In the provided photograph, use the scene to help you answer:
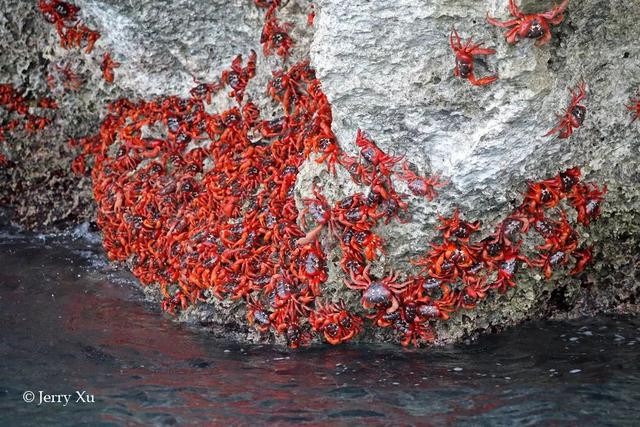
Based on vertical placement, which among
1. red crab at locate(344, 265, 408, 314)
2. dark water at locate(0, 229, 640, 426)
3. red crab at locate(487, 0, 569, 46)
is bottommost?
dark water at locate(0, 229, 640, 426)

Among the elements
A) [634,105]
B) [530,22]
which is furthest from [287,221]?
[634,105]

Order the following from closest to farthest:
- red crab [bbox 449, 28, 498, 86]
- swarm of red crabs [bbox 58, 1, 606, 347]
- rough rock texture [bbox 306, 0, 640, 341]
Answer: red crab [bbox 449, 28, 498, 86]
rough rock texture [bbox 306, 0, 640, 341]
swarm of red crabs [bbox 58, 1, 606, 347]

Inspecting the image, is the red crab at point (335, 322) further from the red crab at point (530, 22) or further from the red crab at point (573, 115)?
the red crab at point (530, 22)

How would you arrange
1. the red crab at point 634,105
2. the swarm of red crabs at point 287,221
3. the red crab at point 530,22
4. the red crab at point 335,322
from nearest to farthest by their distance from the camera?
the red crab at point 530,22
the red crab at point 634,105
the swarm of red crabs at point 287,221
the red crab at point 335,322

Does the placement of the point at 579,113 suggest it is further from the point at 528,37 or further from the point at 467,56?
the point at 467,56

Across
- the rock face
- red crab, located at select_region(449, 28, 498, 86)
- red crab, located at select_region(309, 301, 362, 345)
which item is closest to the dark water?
red crab, located at select_region(309, 301, 362, 345)

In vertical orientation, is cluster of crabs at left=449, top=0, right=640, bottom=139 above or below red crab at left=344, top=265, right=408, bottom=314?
above

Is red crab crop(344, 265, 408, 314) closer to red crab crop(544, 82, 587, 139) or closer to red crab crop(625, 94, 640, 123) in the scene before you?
red crab crop(544, 82, 587, 139)

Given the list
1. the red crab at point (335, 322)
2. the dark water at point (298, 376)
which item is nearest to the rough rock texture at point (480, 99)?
the red crab at point (335, 322)
